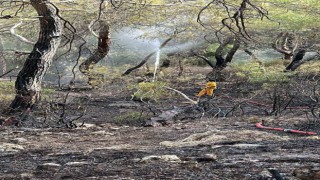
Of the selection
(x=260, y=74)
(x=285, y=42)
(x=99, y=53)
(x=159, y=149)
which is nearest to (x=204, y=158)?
(x=159, y=149)

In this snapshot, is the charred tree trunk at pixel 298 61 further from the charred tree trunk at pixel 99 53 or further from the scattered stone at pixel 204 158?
the scattered stone at pixel 204 158

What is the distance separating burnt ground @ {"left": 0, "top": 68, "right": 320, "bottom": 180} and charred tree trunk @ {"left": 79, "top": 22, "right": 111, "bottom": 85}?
4.32 metres

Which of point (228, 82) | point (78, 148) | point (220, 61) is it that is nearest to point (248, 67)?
point (228, 82)

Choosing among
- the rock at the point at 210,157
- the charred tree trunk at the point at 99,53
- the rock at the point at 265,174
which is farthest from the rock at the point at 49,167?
the charred tree trunk at the point at 99,53

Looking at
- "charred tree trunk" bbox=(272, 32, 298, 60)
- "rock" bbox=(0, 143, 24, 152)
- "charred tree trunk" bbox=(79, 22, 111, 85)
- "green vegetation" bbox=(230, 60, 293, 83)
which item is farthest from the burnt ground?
"charred tree trunk" bbox=(272, 32, 298, 60)

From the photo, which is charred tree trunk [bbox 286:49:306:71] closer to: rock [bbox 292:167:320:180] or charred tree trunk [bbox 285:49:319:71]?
charred tree trunk [bbox 285:49:319:71]

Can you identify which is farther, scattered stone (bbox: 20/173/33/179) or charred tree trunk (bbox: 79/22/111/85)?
charred tree trunk (bbox: 79/22/111/85)

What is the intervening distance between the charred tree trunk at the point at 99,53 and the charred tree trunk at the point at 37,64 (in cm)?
511

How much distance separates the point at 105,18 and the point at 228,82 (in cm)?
473

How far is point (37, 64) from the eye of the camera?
8.35 metres

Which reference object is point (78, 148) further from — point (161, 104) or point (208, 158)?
point (161, 104)

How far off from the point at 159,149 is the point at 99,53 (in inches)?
369

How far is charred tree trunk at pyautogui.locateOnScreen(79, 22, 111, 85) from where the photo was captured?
13766 mm

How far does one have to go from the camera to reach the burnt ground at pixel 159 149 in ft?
12.7
